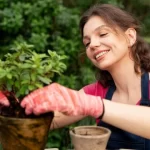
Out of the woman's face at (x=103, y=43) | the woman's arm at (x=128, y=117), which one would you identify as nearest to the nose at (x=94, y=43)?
the woman's face at (x=103, y=43)

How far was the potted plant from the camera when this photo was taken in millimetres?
1290

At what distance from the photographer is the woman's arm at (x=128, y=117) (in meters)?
1.45

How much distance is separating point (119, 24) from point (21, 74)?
0.74 meters

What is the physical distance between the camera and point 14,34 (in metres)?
3.27

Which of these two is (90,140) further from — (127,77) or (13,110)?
(127,77)

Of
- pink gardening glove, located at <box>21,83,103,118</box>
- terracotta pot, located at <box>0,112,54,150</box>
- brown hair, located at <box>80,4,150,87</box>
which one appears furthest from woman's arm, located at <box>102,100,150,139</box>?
brown hair, located at <box>80,4,150,87</box>

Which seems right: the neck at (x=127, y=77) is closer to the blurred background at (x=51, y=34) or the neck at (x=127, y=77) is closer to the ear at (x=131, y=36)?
the ear at (x=131, y=36)

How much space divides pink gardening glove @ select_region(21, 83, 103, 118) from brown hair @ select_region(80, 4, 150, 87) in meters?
0.54

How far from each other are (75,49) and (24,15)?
1.75ft

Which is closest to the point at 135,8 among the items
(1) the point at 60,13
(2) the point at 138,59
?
(1) the point at 60,13

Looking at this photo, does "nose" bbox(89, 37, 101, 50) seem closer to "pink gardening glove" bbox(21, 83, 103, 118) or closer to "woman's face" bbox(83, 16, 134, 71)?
"woman's face" bbox(83, 16, 134, 71)

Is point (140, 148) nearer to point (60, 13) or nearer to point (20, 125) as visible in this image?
point (20, 125)

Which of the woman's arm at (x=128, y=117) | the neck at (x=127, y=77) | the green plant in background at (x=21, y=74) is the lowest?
the woman's arm at (x=128, y=117)

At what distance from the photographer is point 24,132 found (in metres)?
1.29
